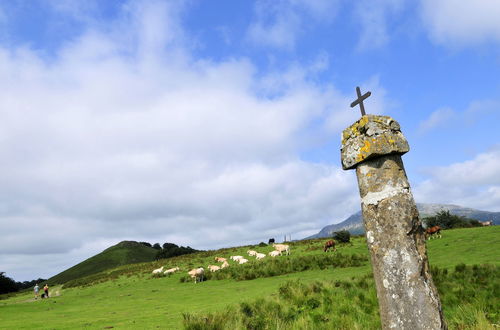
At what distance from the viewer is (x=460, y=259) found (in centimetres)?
2180

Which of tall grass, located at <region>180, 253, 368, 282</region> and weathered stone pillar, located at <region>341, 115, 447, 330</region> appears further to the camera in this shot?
tall grass, located at <region>180, 253, 368, 282</region>

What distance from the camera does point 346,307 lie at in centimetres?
1301

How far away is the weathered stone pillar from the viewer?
6188 millimetres

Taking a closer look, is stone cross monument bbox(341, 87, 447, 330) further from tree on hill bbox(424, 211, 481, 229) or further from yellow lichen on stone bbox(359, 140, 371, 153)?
tree on hill bbox(424, 211, 481, 229)

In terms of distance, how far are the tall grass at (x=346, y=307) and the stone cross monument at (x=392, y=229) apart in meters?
3.52

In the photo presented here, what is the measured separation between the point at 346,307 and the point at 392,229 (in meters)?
7.72

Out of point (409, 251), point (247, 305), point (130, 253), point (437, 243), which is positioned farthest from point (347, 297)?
point (130, 253)

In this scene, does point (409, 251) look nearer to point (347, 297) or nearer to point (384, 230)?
point (384, 230)

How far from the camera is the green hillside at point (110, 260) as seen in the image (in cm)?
11465

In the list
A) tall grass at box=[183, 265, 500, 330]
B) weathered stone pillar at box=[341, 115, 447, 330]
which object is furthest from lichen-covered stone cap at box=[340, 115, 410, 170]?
tall grass at box=[183, 265, 500, 330]

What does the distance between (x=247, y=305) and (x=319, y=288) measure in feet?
13.3

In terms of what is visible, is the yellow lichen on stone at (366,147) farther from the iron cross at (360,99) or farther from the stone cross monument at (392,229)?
the iron cross at (360,99)

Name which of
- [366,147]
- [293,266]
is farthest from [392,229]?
[293,266]

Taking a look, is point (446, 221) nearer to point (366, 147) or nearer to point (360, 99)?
point (360, 99)
